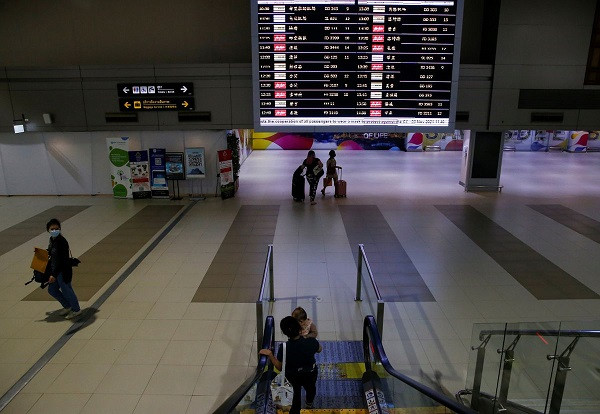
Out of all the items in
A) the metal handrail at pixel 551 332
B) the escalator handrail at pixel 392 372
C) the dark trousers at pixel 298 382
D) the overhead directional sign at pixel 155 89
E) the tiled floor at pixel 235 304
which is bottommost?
the tiled floor at pixel 235 304

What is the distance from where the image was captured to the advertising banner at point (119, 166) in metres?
11.9

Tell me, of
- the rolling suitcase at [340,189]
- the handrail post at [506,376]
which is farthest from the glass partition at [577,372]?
the rolling suitcase at [340,189]

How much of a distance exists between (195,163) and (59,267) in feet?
21.7

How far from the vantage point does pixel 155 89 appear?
10922 mm

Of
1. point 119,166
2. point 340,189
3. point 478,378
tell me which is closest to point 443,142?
point 340,189

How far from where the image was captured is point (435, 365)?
5109mm

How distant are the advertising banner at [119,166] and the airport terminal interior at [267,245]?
90 millimetres

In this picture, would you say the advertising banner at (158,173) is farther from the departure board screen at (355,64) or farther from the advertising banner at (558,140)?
the advertising banner at (558,140)

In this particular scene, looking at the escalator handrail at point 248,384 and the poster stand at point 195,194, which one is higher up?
the escalator handrail at point 248,384

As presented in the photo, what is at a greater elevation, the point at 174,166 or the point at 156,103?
the point at 156,103

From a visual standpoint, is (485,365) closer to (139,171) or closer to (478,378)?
(478,378)

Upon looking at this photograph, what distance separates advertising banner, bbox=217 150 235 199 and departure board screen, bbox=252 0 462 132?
2925mm

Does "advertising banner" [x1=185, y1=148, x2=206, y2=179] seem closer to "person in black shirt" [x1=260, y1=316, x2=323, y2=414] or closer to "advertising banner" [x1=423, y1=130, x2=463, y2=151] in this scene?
"person in black shirt" [x1=260, y1=316, x2=323, y2=414]

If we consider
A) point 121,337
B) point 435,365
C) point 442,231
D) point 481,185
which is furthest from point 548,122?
point 121,337
